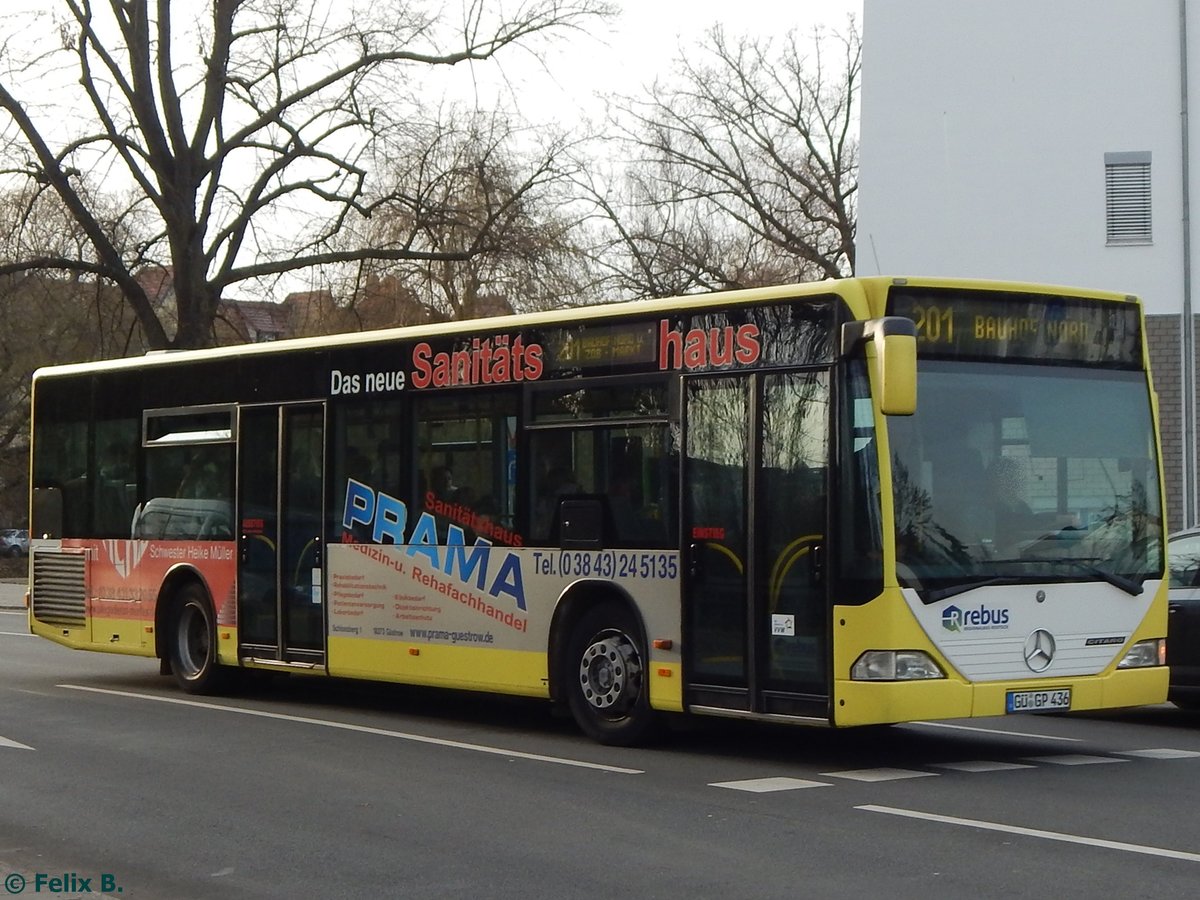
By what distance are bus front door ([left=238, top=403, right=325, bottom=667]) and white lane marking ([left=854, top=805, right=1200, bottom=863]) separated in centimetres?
653

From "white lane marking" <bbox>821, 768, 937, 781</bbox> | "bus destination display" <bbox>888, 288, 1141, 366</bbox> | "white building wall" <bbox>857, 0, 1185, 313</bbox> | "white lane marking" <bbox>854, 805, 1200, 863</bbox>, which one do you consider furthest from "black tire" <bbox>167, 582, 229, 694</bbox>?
"white building wall" <bbox>857, 0, 1185, 313</bbox>

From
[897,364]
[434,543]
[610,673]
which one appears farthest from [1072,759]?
[434,543]

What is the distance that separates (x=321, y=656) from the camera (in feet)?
47.5

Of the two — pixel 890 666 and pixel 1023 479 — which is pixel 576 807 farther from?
pixel 1023 479

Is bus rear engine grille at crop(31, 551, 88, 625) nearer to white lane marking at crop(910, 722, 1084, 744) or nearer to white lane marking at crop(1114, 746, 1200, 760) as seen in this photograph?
white lane marking at crop(910, 722, 1084, 744)

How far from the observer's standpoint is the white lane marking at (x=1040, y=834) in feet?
26.0

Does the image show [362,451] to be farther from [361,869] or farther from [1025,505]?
[361,869]

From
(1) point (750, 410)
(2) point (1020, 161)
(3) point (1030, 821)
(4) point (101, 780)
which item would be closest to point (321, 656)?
(4) point (101, 780)

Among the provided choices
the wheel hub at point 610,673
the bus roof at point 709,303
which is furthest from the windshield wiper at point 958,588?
the wheel hub at point 610,673

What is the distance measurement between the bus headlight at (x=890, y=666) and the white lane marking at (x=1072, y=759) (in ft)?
4.60

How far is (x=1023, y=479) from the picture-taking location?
10.7 meters

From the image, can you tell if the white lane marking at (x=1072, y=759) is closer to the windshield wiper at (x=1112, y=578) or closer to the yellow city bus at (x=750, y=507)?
the yellow city bus at (x=750, y=507)

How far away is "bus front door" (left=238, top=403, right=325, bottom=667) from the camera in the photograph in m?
14.6

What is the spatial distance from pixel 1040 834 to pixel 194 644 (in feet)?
31.7
